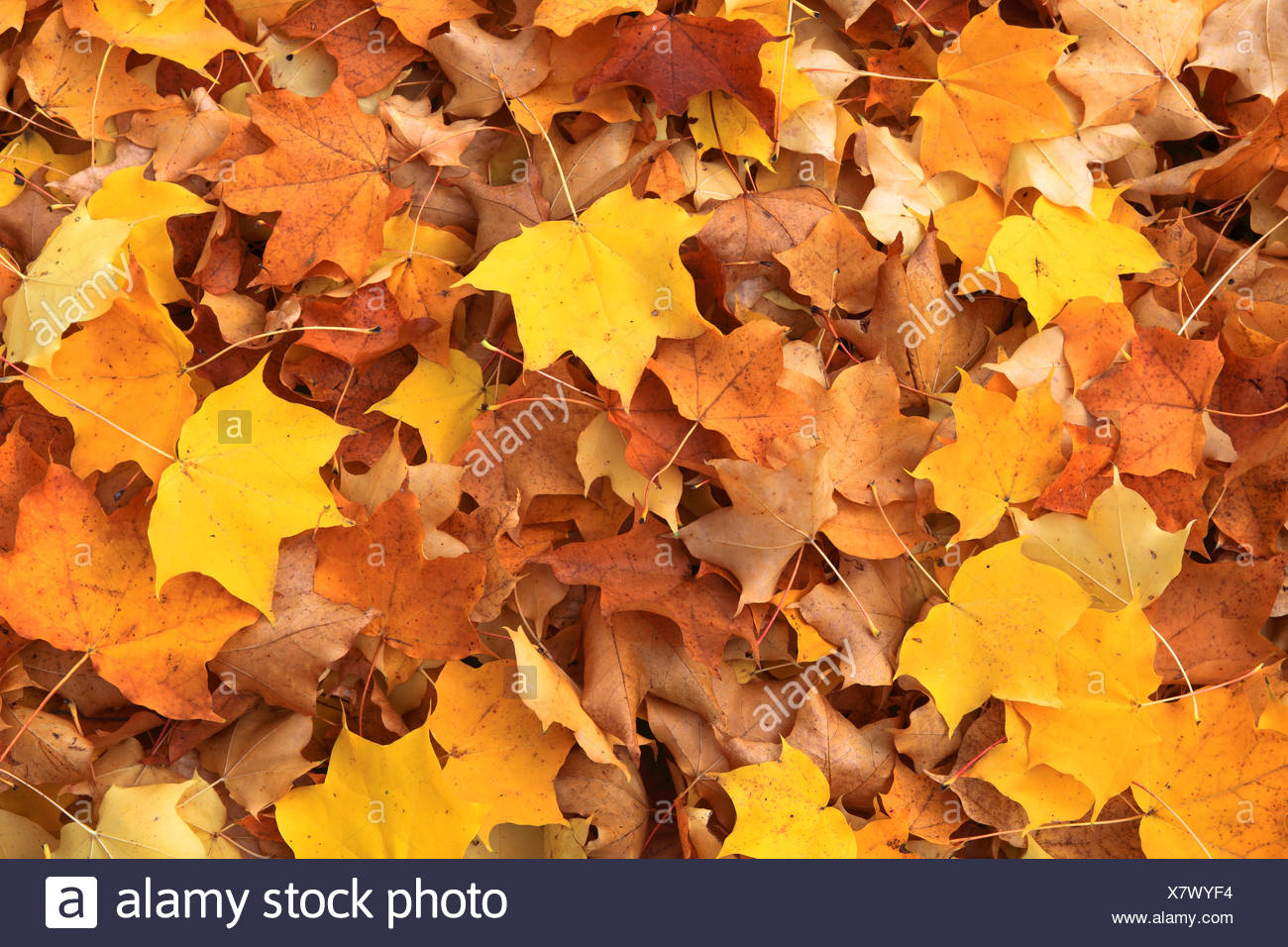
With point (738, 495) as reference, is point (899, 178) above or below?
above

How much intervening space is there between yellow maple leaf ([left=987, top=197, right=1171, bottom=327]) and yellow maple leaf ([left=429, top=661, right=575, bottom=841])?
78 centimetres

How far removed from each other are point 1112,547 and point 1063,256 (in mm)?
369

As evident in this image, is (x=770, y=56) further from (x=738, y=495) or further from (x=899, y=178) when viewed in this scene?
(x=738, y=495)

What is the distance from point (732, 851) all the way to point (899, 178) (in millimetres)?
843

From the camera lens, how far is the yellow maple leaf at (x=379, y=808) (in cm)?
101

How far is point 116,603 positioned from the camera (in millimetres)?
1026

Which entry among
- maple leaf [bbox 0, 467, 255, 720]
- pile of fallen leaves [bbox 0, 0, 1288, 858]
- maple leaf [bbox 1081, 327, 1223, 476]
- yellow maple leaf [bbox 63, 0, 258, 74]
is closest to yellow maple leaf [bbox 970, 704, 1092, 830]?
pile of fallen leaves [bbox 0, 0, 1288, 858]

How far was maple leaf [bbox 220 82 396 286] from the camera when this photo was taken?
109cm

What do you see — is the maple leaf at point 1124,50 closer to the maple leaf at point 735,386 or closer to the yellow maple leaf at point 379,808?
the maple leaf at point 735,386

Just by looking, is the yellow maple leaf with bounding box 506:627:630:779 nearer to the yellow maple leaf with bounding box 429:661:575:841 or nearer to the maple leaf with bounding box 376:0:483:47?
the yellow maple leaf with bounding box 429:661:575:841

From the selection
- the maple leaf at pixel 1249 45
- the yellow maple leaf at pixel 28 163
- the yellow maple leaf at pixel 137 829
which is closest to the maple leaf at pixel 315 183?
the yellow maple leaf at pixel 28 163

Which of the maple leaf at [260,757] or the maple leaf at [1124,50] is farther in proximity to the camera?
the maple leaf at [1124,50]

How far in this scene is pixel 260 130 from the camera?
111 cm

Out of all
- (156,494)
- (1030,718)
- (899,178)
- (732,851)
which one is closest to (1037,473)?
(1030,718)
